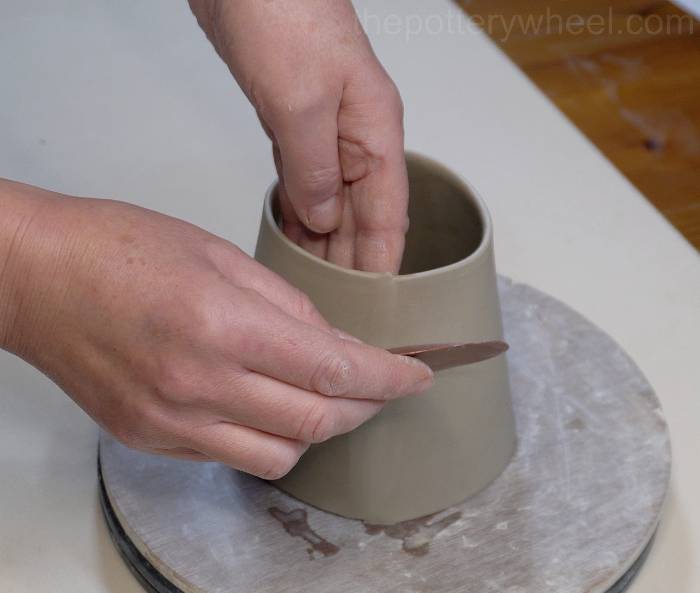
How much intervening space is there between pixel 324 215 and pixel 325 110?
80mm

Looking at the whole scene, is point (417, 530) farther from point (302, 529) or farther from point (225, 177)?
point (225, 177)

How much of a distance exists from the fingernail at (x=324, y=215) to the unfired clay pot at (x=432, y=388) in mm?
28

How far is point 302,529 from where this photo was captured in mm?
765

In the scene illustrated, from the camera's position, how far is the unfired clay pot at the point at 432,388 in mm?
703

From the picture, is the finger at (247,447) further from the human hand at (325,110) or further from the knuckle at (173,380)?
the human hand at (325,110)

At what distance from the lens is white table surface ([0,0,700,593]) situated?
823 mm

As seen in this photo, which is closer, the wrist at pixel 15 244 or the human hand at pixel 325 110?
the wrist at pixel 15 244

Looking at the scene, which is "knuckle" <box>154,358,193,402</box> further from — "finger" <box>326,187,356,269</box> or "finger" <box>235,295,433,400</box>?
"finger" <box>326,187,356,269</box>

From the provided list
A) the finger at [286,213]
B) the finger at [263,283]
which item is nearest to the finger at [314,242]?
the finger at [286,213]

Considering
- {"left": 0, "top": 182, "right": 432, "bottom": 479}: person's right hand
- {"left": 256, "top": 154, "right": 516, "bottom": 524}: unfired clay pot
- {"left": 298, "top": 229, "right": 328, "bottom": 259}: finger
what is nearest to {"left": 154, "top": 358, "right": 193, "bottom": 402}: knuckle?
{"left": 0, "top": 182, "right": 432, "bottom": 479}: person's right hand

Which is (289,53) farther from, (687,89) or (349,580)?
(687,89)

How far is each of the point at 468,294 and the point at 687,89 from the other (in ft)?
2.38

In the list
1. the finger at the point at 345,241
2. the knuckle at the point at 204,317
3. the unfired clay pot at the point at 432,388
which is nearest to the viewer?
the knuckle at the point at 204,317

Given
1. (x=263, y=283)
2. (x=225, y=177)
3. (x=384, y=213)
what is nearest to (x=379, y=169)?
(x=384, y=213)
